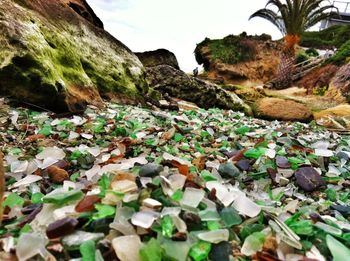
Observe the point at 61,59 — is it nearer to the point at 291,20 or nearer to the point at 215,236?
the point at 215,236

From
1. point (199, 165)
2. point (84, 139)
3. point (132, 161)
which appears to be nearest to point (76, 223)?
point (132, 161)

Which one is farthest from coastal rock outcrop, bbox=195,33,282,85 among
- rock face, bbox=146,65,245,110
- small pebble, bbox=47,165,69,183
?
small pebble, bbox=47,165,69,183

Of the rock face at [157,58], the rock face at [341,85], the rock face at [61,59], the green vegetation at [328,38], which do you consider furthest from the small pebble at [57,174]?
the green vegetation at [328,38]

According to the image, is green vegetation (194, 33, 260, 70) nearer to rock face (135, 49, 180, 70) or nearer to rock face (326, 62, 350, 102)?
rock face (326, 62, 350, 102)

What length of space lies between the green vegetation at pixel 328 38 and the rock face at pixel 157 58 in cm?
2397

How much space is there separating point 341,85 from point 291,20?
20.7ft

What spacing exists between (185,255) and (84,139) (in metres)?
2.03

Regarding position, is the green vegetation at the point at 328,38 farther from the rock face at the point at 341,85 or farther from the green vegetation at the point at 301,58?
the rock face at the point at 341,85

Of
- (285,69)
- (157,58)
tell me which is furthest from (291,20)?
(157,58)

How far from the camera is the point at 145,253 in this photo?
1148 mm

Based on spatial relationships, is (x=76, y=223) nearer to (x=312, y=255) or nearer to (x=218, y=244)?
(x=218, y=244)

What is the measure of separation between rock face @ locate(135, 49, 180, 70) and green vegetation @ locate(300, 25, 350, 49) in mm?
23966

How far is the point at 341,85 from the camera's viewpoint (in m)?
16.2

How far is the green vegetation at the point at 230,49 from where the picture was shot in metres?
24.3
